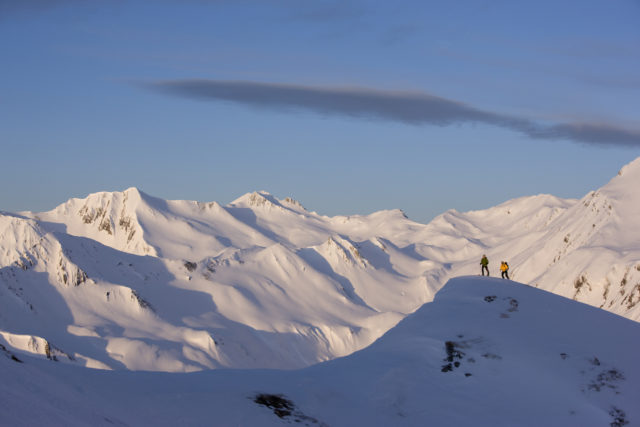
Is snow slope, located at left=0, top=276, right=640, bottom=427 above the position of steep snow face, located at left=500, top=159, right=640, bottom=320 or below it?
below

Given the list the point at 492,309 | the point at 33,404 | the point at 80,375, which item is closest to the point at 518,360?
the point at 492,309

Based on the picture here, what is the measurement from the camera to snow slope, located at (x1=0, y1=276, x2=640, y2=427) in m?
24.8

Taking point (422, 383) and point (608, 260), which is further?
point (608, 260)

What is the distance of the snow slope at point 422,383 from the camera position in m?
24.8

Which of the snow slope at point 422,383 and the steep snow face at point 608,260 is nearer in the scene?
the snow slope at point 422,383

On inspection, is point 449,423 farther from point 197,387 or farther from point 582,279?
point 582,279

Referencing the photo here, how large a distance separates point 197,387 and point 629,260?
5712 inches

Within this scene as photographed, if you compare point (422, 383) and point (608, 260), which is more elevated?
point (608, 260)

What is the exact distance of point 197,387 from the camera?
28734mm

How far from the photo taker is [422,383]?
1266 inches

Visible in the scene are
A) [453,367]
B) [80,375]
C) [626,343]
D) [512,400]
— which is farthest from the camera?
[626,343]

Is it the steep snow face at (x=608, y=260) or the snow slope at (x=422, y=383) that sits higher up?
the steep snow face at (x=608, y=260)

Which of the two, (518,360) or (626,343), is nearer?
(518,360)

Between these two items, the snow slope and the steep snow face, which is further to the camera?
the steep snow face
